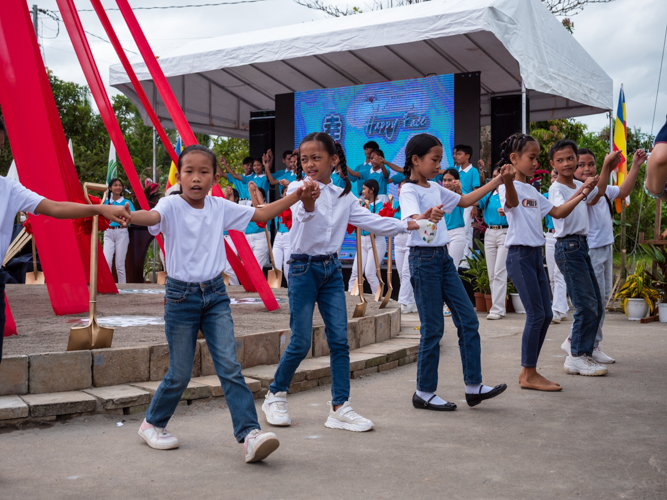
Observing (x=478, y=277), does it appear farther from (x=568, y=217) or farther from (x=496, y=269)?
(x=568, y=217)

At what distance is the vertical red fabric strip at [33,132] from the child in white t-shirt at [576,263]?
408 centimetres

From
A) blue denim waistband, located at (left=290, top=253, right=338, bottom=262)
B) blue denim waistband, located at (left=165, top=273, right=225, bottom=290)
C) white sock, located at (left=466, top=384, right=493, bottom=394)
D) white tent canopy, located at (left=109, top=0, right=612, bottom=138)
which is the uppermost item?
white tent canopy, located at (left=109, top=0, right=612, bottom=138)

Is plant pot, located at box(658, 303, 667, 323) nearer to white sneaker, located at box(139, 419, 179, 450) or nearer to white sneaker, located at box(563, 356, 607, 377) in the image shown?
white sneaker, located at box(563, 356, 607, 377)

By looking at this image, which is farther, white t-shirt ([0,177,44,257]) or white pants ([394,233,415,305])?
white pants ([394,233,415,305])

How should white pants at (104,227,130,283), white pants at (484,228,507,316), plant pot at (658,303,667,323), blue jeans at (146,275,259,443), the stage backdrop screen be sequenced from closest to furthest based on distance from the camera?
blue jeans at (146,275,259,443), plant pot at (658,303,667,323), white pants at (484,228,507,316), white pants at (104,227,130,283), the stage backdrop screen

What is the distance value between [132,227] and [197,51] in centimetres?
378

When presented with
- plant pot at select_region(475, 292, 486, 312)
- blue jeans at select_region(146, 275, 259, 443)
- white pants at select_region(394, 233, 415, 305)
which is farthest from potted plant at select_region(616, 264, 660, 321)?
blue jeans at select_region(146, 275, 259, 443)

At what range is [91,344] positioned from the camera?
4.35 metres

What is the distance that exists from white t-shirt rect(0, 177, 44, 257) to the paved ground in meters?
1.05

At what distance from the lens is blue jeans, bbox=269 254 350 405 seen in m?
3.94

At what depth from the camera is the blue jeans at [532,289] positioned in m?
4.75

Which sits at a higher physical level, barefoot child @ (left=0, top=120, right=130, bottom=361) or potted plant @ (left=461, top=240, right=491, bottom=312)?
barefoot child @ (left=0, top=120, right=130, bottom=361)

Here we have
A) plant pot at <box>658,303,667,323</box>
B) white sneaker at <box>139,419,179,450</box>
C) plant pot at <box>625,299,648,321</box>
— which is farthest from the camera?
plant pot at <box>625,299,648,321</box>

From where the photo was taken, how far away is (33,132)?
5.89 metres
